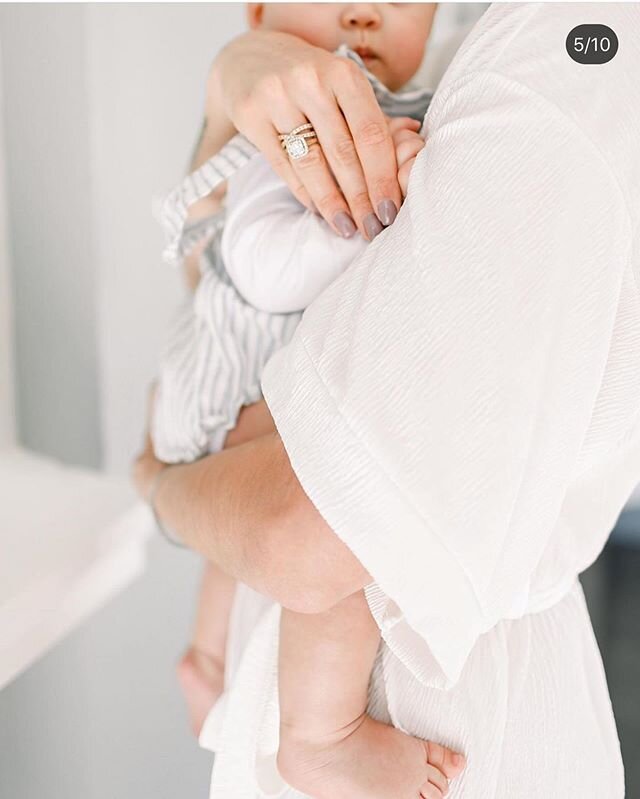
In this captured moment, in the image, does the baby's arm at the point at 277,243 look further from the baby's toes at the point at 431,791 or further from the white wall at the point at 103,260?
the white wall at the point at 103,260

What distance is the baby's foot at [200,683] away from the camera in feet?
3.46

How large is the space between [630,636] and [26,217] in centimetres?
172

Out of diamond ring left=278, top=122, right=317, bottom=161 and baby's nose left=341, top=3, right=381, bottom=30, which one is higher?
baby's nose left=341, top=3, right=381, bottom=30

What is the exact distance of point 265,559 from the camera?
0.63 m

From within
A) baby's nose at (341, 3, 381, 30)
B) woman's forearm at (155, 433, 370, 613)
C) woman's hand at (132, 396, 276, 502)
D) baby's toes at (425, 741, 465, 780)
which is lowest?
baby's toes at (425, 741, 465, 780)

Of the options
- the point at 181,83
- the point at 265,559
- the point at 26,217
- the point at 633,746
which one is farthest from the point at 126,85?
the point at 633,746

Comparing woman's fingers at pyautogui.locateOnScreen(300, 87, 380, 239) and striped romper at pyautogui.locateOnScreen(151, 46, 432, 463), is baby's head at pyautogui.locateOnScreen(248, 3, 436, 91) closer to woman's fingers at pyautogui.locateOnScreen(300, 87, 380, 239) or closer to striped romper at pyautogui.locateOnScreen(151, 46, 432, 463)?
striped romper at pyautogui.locateOnScreen(151, 46, 432, 463)

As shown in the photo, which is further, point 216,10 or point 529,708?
point 216,10

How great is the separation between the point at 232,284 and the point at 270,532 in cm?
34

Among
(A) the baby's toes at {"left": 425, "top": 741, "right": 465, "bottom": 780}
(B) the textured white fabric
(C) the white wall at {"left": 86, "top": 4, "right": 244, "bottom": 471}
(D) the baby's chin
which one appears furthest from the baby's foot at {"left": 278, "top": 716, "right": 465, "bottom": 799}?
(C) the white wall at {"left": 86, "top": 4, "right": 244, "bottom": 471}

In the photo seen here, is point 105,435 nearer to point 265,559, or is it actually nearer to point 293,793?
point 293,793

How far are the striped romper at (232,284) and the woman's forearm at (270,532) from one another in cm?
11

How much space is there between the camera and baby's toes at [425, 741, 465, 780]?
70 cm

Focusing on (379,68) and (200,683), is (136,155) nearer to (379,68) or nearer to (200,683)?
(379,68)
